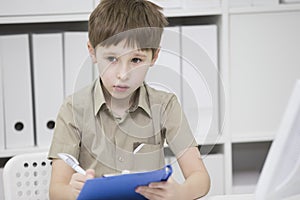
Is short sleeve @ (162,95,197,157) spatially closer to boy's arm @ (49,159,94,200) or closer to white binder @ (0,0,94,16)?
boy's arm @ (49,159,94,200)

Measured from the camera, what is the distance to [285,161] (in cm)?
78

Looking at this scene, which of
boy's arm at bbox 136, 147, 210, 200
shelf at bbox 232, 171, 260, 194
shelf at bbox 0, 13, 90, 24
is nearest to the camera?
boy's arm at bbox 136, 147, 210, 200

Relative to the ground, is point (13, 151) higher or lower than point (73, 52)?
lower

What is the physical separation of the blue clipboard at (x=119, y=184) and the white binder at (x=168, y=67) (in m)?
0.17

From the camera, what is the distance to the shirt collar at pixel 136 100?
3.68ft

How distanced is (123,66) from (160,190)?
8.3 inches

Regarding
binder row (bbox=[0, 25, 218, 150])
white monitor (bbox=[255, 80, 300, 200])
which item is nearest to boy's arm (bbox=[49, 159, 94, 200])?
white monitor (bbox=[255, 80, 300, 200])

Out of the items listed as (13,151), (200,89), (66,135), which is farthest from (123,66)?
(13,151)

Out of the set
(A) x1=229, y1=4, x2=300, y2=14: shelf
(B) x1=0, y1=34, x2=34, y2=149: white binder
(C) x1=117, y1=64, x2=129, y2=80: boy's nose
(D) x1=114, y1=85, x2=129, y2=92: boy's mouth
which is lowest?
(B) x1=0, y1=34, x2=34, y2=149: white binder

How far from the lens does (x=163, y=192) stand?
98 centimetres

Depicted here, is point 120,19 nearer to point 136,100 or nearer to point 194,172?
point 136,100

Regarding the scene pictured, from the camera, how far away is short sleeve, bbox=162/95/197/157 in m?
1.11

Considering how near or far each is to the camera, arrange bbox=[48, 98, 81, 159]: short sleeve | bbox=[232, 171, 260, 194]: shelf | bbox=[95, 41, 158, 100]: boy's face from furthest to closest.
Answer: bbox=[232, 171, 260, 194]: shelf → bbox=[48, 98, 81, 159]: short sleeve → bbox=[95, 41, 158, 100]: boy's face

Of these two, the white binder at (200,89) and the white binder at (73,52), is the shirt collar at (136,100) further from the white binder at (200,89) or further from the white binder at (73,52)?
the white binder at (73,52)
